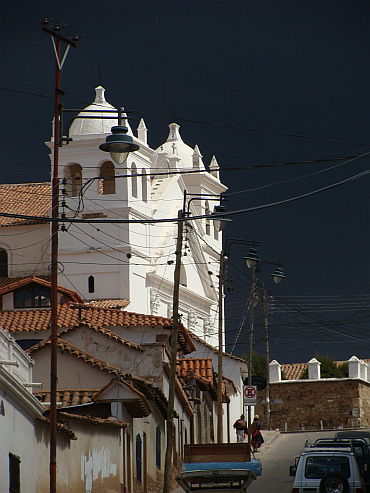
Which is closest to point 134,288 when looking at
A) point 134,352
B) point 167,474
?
point 134,352

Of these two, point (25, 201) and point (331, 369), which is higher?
point (25, 201)

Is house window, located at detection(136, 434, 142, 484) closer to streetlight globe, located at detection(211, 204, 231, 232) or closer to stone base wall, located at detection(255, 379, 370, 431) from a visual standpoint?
streetlight globe, located at detection(211, 204, 231, 232)

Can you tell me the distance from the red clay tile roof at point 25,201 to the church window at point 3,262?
186 cm

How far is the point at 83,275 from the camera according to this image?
59.4 m

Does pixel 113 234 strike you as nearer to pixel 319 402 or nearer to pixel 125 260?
pixel 125 260

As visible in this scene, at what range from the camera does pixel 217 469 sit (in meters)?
23.1

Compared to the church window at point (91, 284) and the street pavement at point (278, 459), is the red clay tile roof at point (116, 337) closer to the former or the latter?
the street pavement at point (278, 459)

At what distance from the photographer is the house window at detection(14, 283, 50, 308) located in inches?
→ 1876

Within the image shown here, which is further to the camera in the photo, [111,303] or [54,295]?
[111,303]

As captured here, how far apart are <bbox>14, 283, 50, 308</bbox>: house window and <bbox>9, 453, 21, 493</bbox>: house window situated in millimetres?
27835

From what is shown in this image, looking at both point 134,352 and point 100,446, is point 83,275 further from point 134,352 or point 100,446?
point 100,446

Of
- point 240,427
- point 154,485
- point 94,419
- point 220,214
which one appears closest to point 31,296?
point 240,427

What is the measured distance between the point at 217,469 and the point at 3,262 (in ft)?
139

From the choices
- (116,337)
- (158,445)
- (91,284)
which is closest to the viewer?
(158,445)
